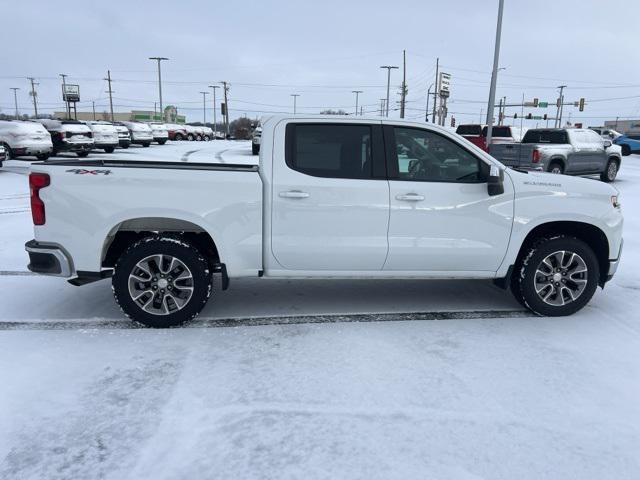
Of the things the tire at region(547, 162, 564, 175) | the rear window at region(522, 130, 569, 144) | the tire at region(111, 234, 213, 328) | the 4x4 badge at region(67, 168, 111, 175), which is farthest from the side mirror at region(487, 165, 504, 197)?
the rear window at region(522, 130, 569, 144)

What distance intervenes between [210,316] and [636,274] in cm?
528

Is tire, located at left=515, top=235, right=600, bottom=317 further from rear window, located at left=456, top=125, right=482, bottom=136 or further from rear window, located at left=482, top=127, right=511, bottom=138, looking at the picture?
rear window, located at left=456, top=125, right=482, bottom=136

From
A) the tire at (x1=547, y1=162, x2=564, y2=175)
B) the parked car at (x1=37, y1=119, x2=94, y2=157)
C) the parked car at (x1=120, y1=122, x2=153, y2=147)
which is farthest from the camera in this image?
the parked car at (x1=120, y1=122, x2=153, y2=147)

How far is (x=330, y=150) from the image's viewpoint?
15.1ft

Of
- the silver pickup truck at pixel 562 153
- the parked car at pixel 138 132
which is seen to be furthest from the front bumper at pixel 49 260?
the parked car at pixel 138 132

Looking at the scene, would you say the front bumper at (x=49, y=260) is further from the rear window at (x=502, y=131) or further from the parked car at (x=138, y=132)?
the parked car at (x=138, y=132)

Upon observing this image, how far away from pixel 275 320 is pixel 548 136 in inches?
555

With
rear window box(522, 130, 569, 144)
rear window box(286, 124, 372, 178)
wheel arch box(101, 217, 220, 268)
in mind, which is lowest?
wheel arch box(101, 217, 220, 268)

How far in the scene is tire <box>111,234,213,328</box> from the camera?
4.44 meters

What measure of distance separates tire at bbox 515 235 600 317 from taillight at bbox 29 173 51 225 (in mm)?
4318

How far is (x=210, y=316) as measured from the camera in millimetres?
4910

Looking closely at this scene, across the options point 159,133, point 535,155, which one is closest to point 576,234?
point 535,155

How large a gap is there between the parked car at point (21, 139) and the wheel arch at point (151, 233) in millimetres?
15835

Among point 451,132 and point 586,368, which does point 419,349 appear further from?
point 451,132
